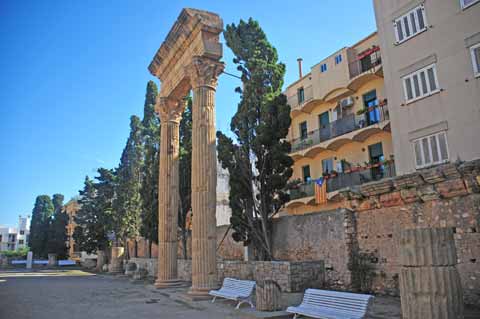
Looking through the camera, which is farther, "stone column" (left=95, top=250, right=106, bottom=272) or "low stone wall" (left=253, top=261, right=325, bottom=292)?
"stone column" (left=95, top=250, right=106, bottom=272)

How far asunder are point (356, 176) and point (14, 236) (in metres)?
94.7

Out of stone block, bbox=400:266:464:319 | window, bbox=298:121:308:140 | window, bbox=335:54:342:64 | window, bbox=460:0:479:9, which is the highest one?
window, bbox=335:54:342:64

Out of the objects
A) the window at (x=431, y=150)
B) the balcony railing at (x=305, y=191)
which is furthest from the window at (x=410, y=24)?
the balcony railing at (x=305, y=191)

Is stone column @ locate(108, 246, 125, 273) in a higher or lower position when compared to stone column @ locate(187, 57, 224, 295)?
lower

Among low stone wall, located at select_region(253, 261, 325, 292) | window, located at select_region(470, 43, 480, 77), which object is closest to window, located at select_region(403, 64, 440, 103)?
window, located at select_region(470, 43, 480, 77)

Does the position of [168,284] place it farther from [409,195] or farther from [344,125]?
[344,125]

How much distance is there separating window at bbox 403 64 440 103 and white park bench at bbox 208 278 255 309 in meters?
11.1

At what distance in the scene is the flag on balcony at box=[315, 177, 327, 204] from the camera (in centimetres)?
2000

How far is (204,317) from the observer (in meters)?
7.77

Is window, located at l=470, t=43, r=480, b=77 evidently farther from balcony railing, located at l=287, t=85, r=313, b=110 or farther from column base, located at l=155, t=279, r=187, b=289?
column base, located at l=155, t=279, r=187, b=289


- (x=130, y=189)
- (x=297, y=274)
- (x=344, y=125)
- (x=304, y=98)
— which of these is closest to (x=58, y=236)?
(x=130, y=189)

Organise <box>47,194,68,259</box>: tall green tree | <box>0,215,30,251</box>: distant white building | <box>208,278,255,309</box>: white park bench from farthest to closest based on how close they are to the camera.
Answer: <box>0,215,30,251</box>: distant white building → <box>47,194,68,259</box>: tall green tree → <box>208,278,255,309</box>: white park bench

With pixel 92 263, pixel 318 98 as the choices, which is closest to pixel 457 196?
pixel 318 98

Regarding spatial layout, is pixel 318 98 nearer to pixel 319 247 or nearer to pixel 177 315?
pixel 319 247
